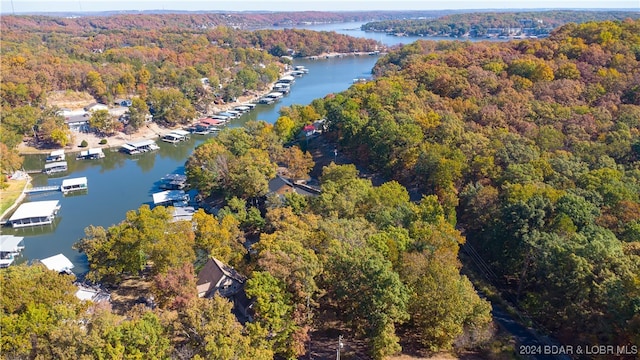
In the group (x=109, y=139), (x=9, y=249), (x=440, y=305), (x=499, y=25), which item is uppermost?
(x=499, y=25)

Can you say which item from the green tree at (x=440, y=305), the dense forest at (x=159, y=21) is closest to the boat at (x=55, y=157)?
the green tree at (x=440, y=305)

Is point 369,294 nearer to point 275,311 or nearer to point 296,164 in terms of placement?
point 275,311

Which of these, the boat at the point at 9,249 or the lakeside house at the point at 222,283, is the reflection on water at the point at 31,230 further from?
the lakeside house at the point at 222,283

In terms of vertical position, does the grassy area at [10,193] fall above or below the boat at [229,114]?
below

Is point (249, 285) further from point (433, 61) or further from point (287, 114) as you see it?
point (433, 61)

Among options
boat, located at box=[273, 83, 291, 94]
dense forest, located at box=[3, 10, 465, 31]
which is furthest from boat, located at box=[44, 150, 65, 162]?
dense forest, located at box=[3, 10, 465, 31]

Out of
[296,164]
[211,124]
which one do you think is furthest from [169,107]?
[296,164]
